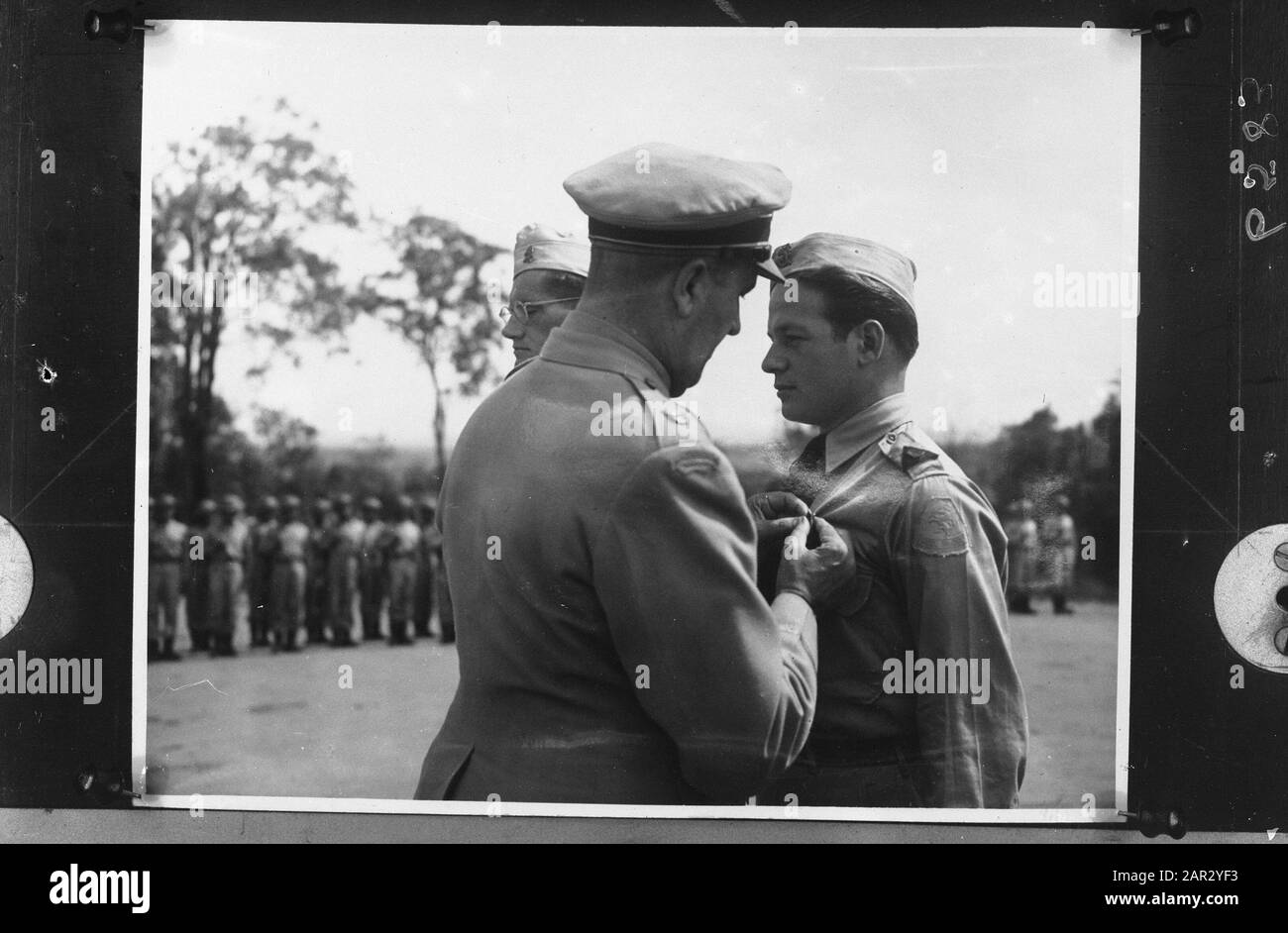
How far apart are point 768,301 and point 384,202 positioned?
3.47 ft

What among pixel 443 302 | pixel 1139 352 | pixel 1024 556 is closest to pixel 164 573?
pixel 443 302

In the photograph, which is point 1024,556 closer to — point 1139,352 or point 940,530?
point 940,530

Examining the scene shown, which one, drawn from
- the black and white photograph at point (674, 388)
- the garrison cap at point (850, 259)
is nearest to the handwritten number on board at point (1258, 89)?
the black and white photograph at point (674, 388)

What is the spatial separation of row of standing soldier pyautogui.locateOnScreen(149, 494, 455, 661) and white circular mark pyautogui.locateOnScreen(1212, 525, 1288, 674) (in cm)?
211

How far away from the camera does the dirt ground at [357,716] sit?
3066 millimetres

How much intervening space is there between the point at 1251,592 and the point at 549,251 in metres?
2.12

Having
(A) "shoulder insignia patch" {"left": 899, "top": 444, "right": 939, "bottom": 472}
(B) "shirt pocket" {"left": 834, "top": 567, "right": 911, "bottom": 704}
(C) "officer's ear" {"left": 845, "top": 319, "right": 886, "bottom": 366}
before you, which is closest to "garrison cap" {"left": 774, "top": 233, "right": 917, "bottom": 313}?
(C) "officer's ear" {"left": 845, "top": 319, "right": 886, "bottom": 366}

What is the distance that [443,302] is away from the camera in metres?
3.05

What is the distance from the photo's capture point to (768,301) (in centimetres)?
299

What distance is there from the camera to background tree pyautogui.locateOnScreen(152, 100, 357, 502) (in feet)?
10.1

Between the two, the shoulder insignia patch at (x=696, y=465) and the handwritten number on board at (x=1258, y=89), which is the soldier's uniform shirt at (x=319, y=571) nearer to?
the shoulder insignia patch at (x=696, y=465)
